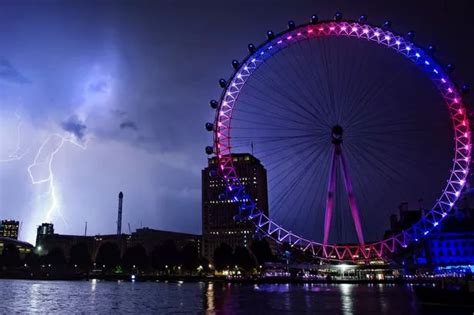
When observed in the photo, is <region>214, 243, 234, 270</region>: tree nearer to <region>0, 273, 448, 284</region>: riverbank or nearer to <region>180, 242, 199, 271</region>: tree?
<region>0, 273, 448, 284</region>: riverbank

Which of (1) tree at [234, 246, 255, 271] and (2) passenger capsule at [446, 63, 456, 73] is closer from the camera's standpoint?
(2) passenger capsule at [446, 63, 456, 73]

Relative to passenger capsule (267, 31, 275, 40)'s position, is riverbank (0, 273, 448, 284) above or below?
below

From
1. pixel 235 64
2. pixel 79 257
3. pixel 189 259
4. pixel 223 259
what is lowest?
pixel 223 259

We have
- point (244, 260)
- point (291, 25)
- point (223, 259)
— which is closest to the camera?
point (291, 25)

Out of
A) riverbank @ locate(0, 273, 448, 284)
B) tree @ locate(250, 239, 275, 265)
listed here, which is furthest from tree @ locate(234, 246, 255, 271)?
riverbank @ locate(0, 273, 448, 284)

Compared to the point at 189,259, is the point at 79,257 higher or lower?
higher

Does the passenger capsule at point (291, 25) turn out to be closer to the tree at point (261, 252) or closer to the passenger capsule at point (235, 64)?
the passenger capsule at point (235, 64)

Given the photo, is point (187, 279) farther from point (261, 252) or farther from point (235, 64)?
point (235, 64)

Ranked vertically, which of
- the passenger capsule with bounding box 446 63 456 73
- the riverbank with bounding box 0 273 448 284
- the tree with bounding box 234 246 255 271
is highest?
the passenger capsule with bounding box 446 63 456 73

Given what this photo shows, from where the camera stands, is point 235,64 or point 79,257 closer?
point 235,64

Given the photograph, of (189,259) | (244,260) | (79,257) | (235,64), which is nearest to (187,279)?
(189,259)

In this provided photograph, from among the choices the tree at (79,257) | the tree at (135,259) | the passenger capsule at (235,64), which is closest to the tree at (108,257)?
the tree at (135,259)

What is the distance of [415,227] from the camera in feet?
241

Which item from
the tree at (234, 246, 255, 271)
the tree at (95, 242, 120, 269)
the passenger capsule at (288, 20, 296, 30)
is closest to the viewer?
the passenger capsule at (288, 20, 296, 30)
